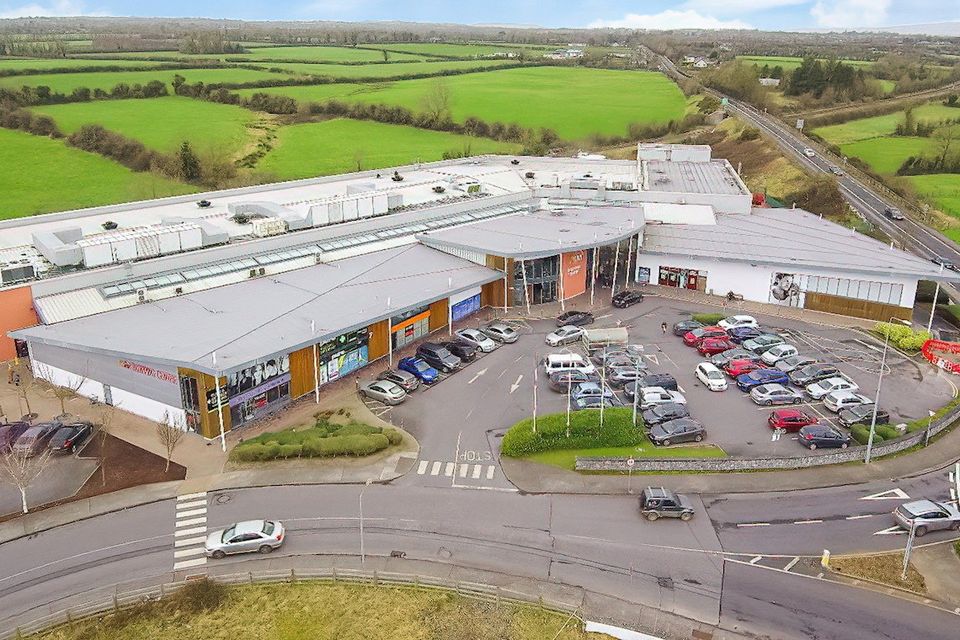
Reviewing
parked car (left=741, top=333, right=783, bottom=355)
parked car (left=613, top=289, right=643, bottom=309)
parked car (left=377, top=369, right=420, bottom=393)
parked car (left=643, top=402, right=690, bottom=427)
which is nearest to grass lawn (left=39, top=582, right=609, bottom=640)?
parked car (left=643, top=402, right=690, bottom=427)

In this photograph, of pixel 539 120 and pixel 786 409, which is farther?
pixel 539 120

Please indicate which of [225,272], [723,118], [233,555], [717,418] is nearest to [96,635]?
[233,555]

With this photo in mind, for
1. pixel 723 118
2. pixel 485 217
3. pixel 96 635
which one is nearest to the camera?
pixel 96 635

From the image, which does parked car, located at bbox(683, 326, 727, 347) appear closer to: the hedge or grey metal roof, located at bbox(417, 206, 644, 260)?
grey metal roof, located at bbox(417, 206, 644, 260)

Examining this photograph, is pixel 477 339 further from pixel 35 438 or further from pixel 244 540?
pixel 35 438

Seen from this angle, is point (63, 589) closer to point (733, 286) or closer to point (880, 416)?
point (880, 416)

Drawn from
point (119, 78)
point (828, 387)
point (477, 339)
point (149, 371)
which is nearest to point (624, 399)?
point (477, 339)

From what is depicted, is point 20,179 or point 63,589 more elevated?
point 20,179
